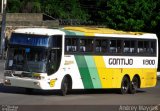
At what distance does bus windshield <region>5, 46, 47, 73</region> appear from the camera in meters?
25.4

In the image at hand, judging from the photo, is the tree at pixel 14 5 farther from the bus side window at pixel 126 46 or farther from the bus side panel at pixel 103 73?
the bus side panel at pixel 103 73

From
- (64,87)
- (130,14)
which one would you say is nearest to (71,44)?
(64,87)

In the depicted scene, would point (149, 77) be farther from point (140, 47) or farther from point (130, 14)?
point (130, 14)

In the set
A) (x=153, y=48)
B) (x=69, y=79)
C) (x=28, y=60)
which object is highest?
(x=28, y=60)

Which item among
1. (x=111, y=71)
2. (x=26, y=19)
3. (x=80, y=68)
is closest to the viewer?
(x=80, y=68)

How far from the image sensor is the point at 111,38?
29.2m

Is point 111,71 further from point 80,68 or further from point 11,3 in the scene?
point 11,3

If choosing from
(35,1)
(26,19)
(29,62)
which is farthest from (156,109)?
(35,1)

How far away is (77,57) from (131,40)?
171 inches

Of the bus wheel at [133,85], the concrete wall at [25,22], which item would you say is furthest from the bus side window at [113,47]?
the concrete wall at [25,22]

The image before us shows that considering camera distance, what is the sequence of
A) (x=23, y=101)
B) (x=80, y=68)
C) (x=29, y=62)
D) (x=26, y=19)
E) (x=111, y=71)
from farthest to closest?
(x=26, y=19)
(x=111, y=71)
(x=80, y=68)
(x=29, y=62)
(x=23, y=101)

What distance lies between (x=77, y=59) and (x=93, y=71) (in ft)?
4.45

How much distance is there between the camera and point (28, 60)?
83.8ft

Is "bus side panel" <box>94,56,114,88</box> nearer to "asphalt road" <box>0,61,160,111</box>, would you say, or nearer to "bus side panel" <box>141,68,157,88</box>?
"asphalt road" <box>0,61,160,111</box>
